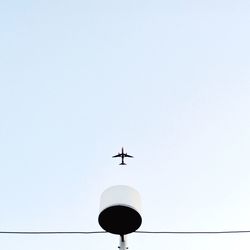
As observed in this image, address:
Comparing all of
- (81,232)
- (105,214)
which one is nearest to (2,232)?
(81,232)

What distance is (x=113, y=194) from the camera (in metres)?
6.94

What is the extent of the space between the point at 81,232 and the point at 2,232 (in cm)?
181

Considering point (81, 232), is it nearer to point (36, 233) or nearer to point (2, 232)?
point (36, 233)

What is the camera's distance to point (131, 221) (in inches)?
267

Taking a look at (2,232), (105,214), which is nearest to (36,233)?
(2,232)

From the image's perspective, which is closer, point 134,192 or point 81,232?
point 134,192

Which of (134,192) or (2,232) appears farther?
(2,232)

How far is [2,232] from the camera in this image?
350 inches

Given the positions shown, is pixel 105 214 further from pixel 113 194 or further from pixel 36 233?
pixel 36 233

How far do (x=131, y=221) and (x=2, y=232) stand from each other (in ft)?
12.1
